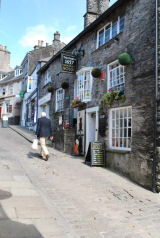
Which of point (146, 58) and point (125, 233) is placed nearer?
point (125, 233)

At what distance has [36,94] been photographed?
22.5 metres

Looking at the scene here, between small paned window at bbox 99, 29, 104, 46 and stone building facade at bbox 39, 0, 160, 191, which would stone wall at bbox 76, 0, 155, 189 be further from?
small paned window at bbox 99, 29, 104, 46

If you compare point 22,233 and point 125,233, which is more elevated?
point 22,233

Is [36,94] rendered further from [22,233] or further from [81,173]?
[22,233]

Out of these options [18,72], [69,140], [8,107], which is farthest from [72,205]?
[8,107]

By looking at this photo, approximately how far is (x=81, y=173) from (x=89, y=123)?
3984mm

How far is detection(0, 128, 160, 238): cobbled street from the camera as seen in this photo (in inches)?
149

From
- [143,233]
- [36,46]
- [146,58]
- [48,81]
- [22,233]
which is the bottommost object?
[143,233]

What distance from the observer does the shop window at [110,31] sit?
31.8 ft

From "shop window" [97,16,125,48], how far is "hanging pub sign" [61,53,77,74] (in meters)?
2.13

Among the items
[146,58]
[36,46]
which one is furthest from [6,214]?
[36,46]

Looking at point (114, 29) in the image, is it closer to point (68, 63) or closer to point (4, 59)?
point (68, 63)

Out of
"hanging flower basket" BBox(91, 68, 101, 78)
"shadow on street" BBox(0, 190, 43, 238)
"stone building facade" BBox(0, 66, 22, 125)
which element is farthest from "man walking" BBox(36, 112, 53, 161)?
"stone building facade" BBox(0, 66, 22, 125)

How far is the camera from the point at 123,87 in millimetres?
9102
